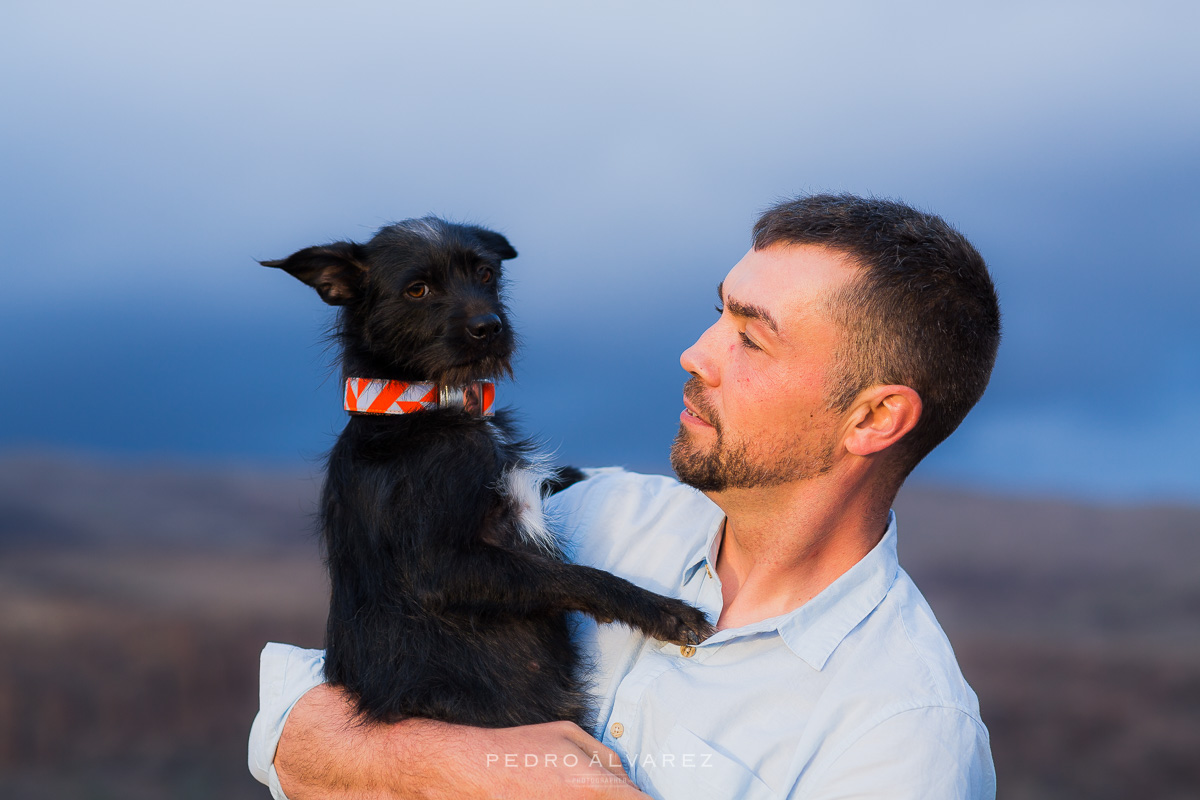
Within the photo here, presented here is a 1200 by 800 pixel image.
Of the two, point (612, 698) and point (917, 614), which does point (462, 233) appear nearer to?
point (612, 698)

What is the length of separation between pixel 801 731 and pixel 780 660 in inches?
7.5

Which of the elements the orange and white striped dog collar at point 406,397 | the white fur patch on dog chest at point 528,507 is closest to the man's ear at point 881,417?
the white fur patch on dog chest at point 528,507

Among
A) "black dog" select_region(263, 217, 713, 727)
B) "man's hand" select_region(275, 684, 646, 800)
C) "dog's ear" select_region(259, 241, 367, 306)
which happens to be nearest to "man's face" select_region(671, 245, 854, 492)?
"black dog" select_region(263, 217, 713, 727)

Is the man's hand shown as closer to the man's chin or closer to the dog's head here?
the man's chin

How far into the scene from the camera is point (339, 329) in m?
3.23

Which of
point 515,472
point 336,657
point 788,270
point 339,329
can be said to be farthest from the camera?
point 339,329

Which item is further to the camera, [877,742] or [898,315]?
[898,315]

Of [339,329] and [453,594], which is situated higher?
[339,329]

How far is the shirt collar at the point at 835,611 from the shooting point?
234 cm

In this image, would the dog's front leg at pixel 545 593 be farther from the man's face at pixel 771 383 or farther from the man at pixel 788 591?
the man's face at pixel 771 383

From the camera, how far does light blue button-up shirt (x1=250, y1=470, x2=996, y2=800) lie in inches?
84.2

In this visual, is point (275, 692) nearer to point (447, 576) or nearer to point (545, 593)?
point (447, 576)

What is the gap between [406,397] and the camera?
292cm

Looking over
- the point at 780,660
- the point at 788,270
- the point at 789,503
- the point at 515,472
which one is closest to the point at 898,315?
the point at 788,270
